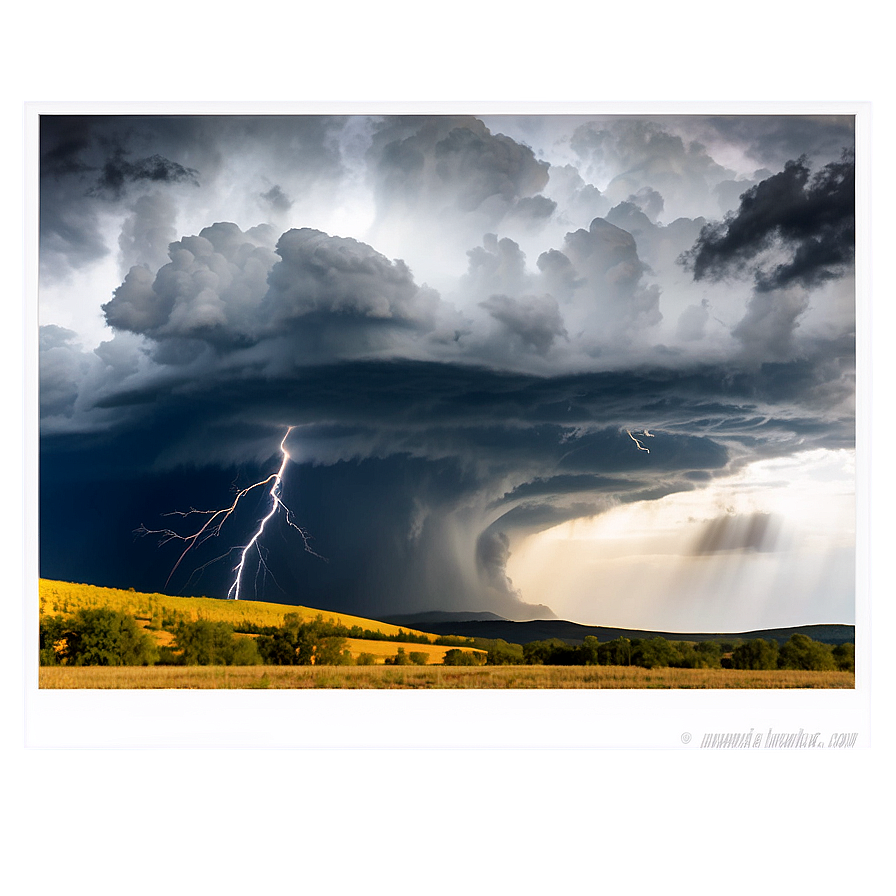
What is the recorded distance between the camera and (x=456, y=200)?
2438 millimetres

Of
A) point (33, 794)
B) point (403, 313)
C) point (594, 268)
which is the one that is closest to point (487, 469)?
point (403, 313)

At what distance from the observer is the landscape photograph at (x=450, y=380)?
2385 millimetres

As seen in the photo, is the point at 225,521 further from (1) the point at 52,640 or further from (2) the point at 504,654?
(2) the point at 504,654

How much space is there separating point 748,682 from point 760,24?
225 centimetres

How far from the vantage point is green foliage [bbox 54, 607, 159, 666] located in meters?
2.31

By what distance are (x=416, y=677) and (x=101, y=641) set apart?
116cm

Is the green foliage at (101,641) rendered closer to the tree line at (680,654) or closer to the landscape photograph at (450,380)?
the landscape photograph at (450,380)

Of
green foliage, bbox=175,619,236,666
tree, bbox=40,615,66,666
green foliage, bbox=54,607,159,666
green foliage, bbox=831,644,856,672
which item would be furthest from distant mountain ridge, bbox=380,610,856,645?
tree, bbox=40,615,66,666

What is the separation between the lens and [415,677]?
7.64 feet

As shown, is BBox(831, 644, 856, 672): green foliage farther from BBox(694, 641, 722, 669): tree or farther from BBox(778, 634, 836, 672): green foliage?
BBox(694, 641, 722, 669): tree

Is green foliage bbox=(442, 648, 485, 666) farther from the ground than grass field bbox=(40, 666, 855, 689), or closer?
farther from the ground

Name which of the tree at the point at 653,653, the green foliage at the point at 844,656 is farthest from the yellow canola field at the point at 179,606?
the green foliage at the point at 844,656

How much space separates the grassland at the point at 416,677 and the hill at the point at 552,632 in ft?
0.39

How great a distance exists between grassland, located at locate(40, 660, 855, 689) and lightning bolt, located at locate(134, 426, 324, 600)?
304 millimetres
